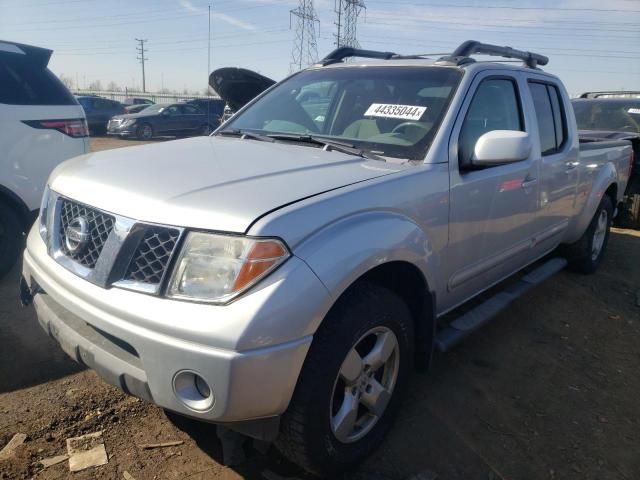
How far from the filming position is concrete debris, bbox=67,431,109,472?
2246 millimetres

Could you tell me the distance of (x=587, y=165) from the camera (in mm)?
4352

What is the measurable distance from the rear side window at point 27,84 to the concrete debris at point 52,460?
9.55 ft

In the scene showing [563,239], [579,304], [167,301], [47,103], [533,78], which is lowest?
[579,304]

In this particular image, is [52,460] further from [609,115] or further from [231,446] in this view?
[609,115]

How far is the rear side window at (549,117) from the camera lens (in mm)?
Result: 3670

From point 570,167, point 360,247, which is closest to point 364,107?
point 360,247

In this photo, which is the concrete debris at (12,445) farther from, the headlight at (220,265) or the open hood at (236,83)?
the open hood at (236,83)

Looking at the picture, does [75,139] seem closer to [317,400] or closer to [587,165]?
[317,400]

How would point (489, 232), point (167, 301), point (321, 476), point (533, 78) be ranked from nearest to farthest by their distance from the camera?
point (167, 301) → point (321, 476) → point (489, 232) → point (533, 78)

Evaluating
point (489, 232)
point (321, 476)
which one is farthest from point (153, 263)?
point (489, 232)

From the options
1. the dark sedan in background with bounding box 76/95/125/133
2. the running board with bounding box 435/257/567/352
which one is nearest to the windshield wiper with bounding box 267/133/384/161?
the running board with bounding box 435/257/567/352

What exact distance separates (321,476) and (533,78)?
3.09 meters

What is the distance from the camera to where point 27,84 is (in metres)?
4.14

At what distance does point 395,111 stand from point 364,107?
238 millimetres
